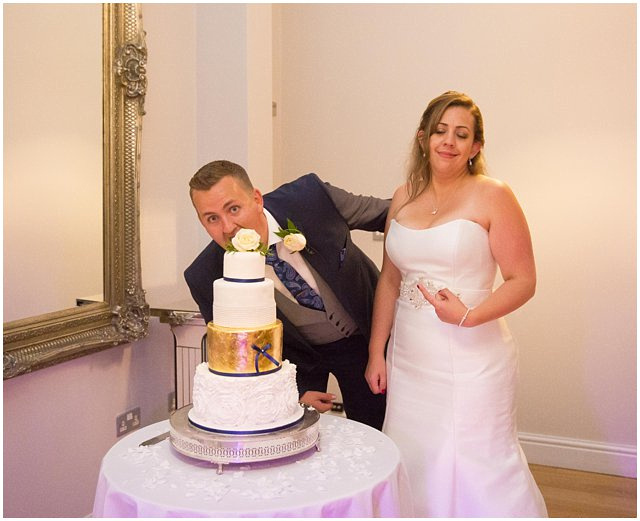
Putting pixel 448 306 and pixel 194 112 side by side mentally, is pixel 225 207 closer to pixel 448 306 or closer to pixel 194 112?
pixel 448 306

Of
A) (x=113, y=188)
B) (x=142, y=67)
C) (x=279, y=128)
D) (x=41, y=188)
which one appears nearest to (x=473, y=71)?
(x=279, y=128)

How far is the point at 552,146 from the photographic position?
13.6 feet

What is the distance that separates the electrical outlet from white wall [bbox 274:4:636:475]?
2114 millimetres

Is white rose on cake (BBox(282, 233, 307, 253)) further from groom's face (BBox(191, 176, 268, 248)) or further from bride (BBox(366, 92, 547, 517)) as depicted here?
bride (BBox(366, 92, 547, 517))

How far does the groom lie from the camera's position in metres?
2.74

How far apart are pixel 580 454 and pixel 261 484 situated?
121 inches

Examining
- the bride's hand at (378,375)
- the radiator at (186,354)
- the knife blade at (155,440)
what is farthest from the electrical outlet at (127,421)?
the bride's hand at (378,375)

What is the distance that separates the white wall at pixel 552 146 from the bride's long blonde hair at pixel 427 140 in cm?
175

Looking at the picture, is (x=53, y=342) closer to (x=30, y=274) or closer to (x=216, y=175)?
(x=30, y=274)

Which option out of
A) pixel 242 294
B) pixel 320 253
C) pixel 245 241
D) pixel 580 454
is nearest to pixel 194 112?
pixel 320 253

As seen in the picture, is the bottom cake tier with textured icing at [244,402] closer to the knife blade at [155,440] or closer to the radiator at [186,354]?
the knife blade at [155,440]

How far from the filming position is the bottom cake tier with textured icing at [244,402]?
1919 mm

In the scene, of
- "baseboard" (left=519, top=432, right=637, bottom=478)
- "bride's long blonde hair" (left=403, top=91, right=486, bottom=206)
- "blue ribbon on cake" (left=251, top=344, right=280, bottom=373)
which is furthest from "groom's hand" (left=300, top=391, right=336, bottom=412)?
"baseboard" (left=519, top=432, right=637, bottom=478)

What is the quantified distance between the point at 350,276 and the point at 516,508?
3.55ft
